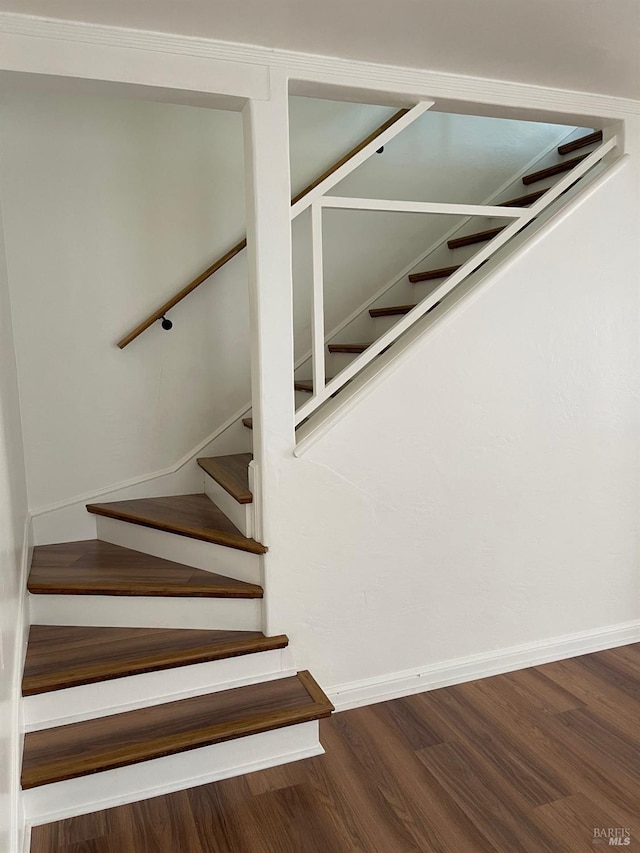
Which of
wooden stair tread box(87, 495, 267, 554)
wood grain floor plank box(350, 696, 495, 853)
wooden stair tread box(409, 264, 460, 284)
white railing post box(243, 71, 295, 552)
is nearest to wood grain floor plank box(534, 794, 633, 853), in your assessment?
wood grain floor plank box(350, 696, 495, 853)

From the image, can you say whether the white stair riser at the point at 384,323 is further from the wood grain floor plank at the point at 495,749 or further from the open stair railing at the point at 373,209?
the wood grain floor plank at the point at 495,749

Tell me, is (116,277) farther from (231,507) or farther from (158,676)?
(158,676)

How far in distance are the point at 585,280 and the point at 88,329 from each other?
2.29 m

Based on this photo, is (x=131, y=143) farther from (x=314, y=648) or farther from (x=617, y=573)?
(x=617, y=573)

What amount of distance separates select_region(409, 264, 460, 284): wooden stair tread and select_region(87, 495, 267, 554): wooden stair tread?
1.56 metres

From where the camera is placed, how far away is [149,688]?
7.48 feet

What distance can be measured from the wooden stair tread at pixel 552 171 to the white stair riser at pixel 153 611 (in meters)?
2.53

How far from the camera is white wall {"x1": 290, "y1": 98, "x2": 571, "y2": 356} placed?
11.3ft

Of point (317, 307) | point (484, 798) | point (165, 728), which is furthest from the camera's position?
point (317, 307)

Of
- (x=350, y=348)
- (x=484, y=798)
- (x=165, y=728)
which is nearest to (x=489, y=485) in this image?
(x=350, y=348)

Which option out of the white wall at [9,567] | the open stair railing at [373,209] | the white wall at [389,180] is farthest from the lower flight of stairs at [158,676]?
the white wall at [389,180]

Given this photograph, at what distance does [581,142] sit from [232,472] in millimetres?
2431

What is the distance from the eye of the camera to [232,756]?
7.18 feet

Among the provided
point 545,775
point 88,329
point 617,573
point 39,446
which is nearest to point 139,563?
point 39,446
